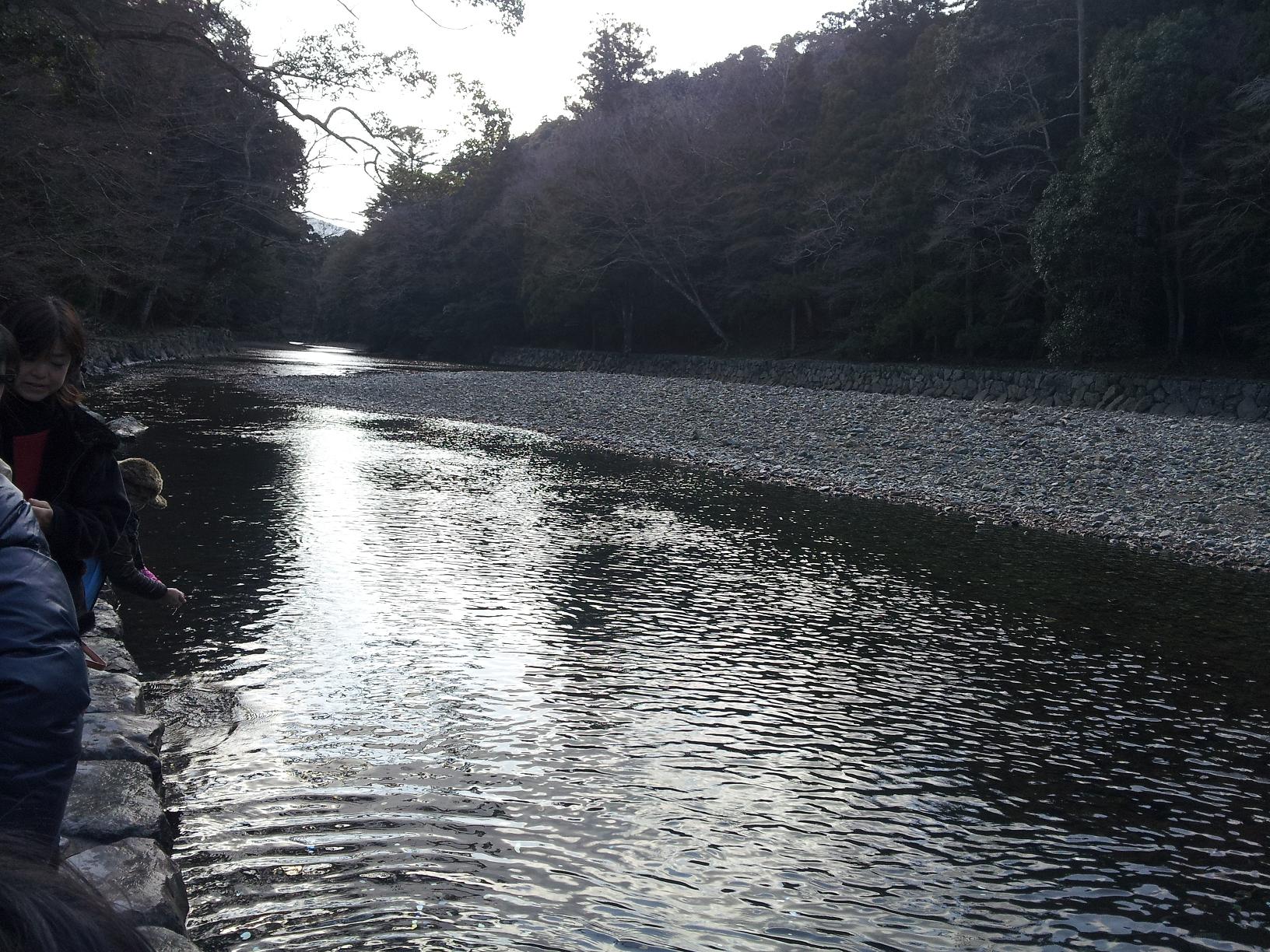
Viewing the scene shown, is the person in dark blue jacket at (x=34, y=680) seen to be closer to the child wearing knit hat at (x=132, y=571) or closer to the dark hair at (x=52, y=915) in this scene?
the dark hair at (x=52, y=915)

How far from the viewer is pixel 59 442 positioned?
10.1ft

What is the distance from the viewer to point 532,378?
29734 mm

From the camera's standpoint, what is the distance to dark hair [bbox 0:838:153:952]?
899mm

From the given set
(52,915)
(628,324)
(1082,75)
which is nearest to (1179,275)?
(1082,75)

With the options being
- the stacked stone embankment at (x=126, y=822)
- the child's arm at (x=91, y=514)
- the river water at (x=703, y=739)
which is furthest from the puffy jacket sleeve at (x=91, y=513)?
the river water at (x=703, y=739)

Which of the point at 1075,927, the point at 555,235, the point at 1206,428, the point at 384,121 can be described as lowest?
the point at 1075,927

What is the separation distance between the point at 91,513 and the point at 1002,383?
78.2 feet

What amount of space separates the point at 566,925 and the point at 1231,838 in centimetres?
274

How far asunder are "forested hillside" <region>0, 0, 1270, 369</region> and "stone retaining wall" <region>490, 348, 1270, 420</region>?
3.58 ft

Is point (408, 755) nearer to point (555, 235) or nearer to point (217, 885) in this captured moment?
point (217, 885)

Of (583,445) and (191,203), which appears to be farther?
(191,203)

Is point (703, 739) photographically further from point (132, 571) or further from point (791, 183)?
point (791, 183)

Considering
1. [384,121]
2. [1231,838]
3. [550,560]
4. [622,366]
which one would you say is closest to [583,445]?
[384,121]

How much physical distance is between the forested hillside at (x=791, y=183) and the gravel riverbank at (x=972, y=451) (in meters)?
6.12
